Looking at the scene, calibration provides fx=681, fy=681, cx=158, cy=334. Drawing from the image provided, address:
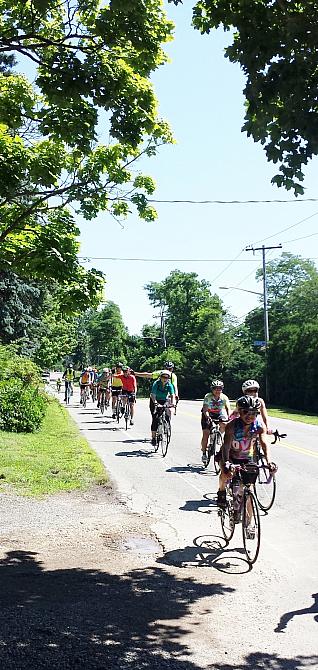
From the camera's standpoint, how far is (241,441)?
6.95 metres

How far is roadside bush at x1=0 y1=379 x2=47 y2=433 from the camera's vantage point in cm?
1684

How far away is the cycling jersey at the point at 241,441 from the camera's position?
6941 mm

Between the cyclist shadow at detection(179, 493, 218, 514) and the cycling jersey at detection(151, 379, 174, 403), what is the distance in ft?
16.4

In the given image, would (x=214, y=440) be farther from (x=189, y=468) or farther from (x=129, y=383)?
(x=129, y=383)

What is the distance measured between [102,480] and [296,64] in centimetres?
726

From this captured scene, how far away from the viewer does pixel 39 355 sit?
38156 millimetres

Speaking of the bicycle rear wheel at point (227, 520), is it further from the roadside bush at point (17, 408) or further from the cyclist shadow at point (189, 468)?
the roadside bush at point (17, 408)

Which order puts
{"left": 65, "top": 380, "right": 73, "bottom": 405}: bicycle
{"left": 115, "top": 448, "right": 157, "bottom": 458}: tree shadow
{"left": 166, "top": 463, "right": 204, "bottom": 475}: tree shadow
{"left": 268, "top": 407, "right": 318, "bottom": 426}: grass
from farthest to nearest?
{"left": 65, "top": 380, "right": 73, "bottom": 405}: bicycle, {"left": 268, "top": 407, "right": 318, "bottom": 426}: grass, {"left": 115, "top": 448, "right": 157, "bottom": 458}: tree shadow, {"left": 166, "top": 463, "right": 204, "bottom": 475}: tree shadow

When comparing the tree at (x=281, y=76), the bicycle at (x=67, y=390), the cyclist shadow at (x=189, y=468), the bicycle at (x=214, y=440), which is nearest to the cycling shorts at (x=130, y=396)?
the cyclist shadow at (x=189, y=468)

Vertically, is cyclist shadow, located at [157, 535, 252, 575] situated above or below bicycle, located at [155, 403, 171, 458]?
below

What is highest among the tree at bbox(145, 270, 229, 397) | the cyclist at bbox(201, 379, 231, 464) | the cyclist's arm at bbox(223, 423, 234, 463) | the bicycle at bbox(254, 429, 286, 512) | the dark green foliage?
the tree at bbox(145, 270, 229, 397)

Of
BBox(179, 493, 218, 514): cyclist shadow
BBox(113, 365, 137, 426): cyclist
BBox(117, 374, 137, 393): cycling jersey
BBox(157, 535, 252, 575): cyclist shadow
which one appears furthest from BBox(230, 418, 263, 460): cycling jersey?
BBox(117, 374, 137, 393): cycling jersey

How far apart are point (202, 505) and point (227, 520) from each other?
1.68m

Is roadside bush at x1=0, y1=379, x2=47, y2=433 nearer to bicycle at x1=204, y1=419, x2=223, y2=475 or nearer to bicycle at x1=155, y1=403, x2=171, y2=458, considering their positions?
bicycle at x1=155, y1=403, x2=171, y2=458
